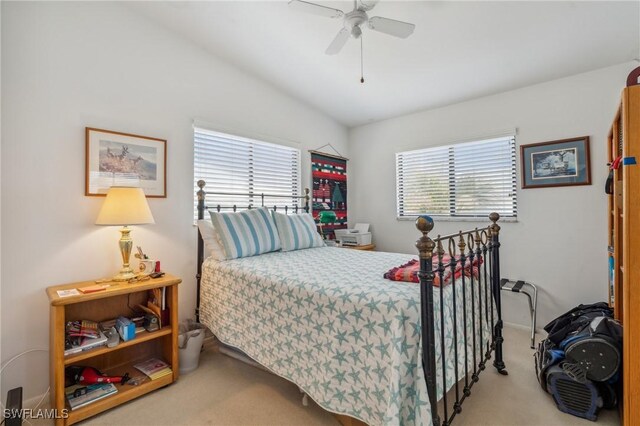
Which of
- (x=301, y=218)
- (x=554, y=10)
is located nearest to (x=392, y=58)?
(x=554, y=10)

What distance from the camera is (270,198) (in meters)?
3.39

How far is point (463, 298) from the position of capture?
65.7 inches

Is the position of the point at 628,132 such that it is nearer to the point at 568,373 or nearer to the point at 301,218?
the point at 568,373

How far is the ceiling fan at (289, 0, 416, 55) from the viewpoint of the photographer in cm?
172

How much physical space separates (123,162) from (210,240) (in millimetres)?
872

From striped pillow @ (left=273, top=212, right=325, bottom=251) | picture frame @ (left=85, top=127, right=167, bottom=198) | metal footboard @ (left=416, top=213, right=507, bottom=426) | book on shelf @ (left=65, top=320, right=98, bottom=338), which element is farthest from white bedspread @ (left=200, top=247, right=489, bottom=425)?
picture frame @ (left=85, top=127, right=167, bottom=198)

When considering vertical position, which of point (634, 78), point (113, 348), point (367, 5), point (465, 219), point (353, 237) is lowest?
point (113, 348)

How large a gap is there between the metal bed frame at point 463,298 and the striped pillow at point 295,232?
57cm

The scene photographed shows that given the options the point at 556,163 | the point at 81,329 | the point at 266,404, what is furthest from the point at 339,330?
the point at 556,163

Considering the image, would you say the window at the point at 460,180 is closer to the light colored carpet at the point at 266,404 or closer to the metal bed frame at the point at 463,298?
the metal bed frame at the point at 463,298

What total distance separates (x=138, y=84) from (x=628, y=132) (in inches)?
122

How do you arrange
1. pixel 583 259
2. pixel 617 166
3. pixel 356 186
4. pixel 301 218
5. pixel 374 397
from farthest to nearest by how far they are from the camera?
pixel 356 186 → pixel 301 218 → pixel 583 259 → pixel 617 166 → pixel 374 397

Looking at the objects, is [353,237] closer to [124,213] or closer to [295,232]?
[295,232]

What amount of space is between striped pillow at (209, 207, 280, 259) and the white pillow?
0.21 feet
